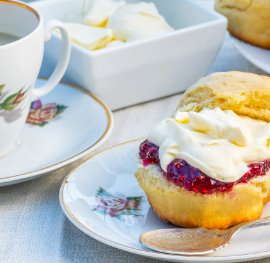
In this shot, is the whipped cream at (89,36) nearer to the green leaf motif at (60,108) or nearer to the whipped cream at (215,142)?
the green leaf motif at (60,108)

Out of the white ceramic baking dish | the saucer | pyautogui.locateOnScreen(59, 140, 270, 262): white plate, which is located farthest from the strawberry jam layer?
the white ceramic baking dish

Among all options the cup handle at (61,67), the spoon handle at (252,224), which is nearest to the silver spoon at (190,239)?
the spoon handle at (252,224)

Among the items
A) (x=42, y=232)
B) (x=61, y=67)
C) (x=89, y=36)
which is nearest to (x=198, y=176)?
(x=42, y=232)

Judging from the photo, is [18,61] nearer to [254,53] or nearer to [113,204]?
[113,204]

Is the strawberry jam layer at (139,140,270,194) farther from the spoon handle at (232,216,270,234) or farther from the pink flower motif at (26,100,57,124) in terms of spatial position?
the pink flower motif at (26,100,57,124)

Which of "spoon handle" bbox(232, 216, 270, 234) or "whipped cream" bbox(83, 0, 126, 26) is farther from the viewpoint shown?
"whipped cream" bbox(83, 0, 126, 26)

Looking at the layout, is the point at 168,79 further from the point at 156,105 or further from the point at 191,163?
the point at 191,163
